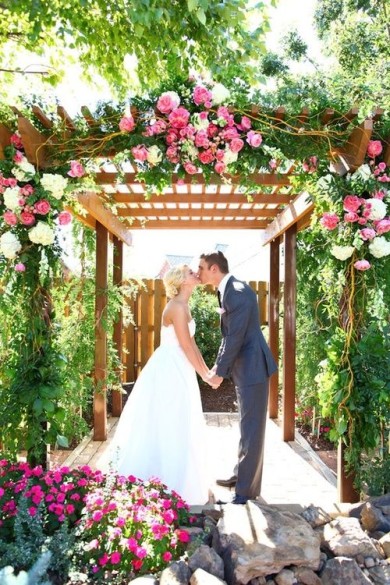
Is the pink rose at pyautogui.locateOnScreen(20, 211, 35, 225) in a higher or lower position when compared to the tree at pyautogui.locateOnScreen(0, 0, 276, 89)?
lower

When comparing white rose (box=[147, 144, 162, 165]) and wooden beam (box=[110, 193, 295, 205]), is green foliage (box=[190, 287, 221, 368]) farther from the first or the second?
white rose (box=[147, 144, 162, 165])

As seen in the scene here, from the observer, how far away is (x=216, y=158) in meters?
3.11

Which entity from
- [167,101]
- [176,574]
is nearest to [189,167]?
[167,101]

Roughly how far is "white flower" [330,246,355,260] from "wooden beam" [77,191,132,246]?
2071 millimetres

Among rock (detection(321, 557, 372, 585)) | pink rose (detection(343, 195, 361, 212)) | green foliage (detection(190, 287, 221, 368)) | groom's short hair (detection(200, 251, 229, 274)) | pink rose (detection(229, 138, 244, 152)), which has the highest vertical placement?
pink rose (detection(229, 138, 244, 152))

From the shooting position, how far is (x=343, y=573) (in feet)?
7.09

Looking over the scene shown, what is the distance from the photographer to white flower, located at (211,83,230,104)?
2.92 meters

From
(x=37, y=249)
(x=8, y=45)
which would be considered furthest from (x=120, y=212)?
(x=37, y=249)

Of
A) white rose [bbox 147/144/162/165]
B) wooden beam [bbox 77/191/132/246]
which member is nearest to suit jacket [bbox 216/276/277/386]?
white rose [bbox 147/144/162/165]

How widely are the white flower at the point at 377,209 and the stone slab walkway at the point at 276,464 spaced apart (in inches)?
67.7

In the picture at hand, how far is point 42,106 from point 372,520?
115 inches

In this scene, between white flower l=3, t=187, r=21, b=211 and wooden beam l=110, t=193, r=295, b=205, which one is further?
wooden beam l=110, t=193, r=295, b=205

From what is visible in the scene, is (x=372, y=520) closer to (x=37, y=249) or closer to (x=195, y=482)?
(x=195, y=482)

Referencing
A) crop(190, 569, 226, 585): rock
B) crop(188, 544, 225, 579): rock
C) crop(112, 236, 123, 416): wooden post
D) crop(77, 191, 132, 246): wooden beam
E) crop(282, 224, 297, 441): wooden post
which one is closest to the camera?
crop(190, 569, 226, 585): rock
